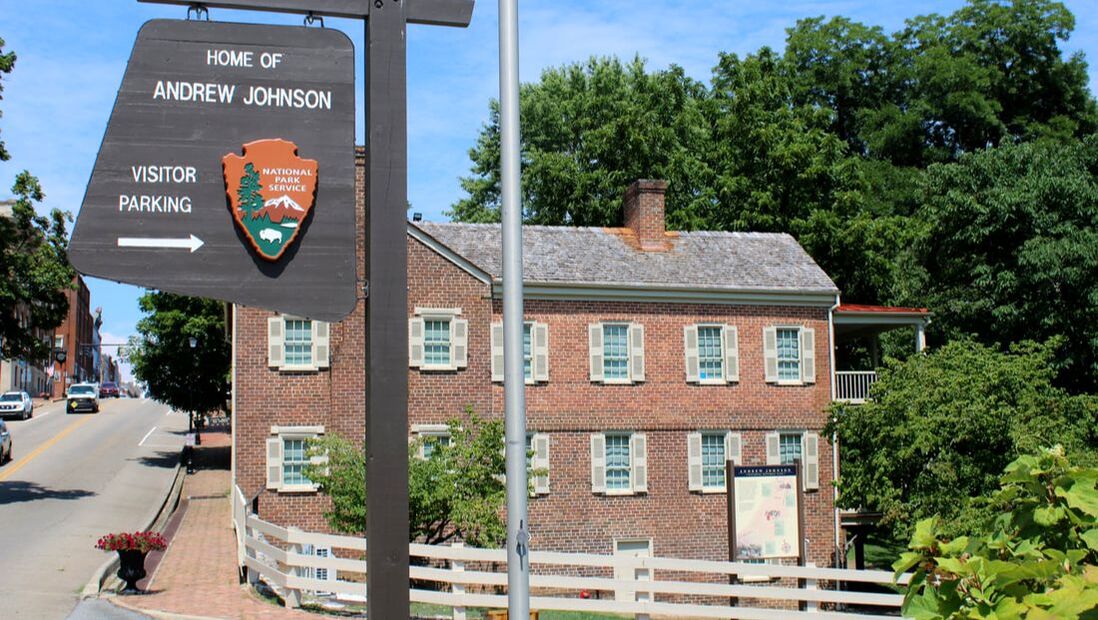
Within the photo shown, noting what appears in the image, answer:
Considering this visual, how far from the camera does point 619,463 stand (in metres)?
30.2

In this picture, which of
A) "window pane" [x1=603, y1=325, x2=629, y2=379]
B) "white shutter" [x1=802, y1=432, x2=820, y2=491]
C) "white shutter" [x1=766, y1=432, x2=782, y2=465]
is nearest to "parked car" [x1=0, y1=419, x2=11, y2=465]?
"window pane" [x1=603, y1=325, x2=629, y2=379]

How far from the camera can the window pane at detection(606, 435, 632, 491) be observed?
3009 centimetres

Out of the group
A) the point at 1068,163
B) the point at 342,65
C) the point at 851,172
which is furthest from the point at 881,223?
the point at 342,65

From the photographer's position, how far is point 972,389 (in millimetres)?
26719

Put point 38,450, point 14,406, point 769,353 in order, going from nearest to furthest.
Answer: point 769,353
point 38,450
point 14,406

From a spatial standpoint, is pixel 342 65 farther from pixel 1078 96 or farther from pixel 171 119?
pixel 1078 96

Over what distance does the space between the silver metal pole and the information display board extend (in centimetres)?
1430

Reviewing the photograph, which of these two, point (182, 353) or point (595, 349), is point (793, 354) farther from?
point (182, 353)

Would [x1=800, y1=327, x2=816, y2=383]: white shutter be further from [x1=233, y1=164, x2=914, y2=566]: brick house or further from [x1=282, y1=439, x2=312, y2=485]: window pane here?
[x1=282, y1=439, x2=312, y2=485]: window pane

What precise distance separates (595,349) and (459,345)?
3.79 m

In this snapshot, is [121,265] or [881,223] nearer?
[121,265]

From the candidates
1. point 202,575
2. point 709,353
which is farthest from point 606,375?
point 202,575

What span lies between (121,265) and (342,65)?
1307 mm

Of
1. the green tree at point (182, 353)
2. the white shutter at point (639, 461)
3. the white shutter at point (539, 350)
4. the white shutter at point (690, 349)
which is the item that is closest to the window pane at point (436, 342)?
the white shutter at point (539, 350)
